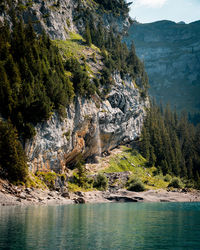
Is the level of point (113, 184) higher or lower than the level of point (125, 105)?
lower

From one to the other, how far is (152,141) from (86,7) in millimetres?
97345

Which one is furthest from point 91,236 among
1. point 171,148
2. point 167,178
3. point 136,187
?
point 171,148

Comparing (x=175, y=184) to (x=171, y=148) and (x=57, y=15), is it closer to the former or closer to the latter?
(x=171, y=148)

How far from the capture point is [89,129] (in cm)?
9850

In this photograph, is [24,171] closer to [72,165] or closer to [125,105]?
[72,165]

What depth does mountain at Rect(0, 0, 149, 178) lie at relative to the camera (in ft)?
215

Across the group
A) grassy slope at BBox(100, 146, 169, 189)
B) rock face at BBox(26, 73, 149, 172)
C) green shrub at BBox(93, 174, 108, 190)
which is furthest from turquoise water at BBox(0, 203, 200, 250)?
grassy slope at BBox(100, 146, 169, 189)

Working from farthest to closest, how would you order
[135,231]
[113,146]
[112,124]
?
1. [113,146]
2. [112,124]
3. [135,231]

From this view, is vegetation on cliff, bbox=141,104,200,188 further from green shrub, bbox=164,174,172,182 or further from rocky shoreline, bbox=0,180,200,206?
rocky shoreline, bbox=0,180,200,206

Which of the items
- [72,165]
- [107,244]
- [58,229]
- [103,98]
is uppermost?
[103,98]

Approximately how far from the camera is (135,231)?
2714 centimetres

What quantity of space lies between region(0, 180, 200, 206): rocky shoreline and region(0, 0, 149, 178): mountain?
998 centimetres

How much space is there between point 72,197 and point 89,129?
1402 inches

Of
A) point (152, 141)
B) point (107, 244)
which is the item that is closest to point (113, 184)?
point (152, 141)
